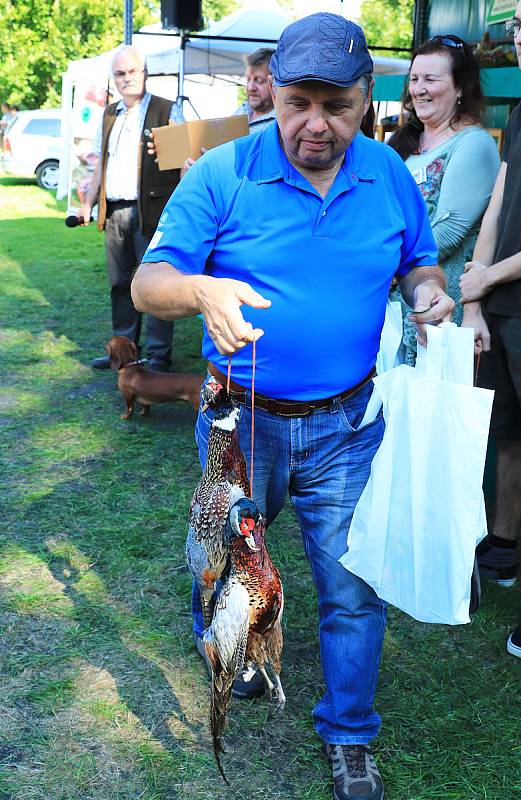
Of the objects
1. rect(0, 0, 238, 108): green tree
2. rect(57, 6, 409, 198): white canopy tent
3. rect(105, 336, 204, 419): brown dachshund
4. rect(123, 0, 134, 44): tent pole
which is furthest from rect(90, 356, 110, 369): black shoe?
rect(0, 0, 238, 108): green tree

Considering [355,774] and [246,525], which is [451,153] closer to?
[246,525]

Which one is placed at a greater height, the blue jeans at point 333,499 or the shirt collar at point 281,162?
the shirt collar at point 281,162

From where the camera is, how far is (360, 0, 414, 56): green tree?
146 feet

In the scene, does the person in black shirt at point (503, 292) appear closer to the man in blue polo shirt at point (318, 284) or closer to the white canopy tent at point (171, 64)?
the man in blue polo shirt at point (318, 284)

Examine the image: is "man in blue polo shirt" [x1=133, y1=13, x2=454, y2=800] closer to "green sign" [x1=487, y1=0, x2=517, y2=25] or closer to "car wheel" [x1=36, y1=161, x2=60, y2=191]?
"green sign" [x1=487, y1=0, x2=517, y2=25]

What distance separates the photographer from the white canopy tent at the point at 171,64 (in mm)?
12883

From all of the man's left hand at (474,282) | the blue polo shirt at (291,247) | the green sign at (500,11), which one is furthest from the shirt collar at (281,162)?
the green sign at (500,11)

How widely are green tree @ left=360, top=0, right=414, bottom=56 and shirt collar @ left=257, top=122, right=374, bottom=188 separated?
145 ft

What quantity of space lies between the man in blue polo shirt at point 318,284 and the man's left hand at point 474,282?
769 millimetres

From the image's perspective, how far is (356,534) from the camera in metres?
2.34

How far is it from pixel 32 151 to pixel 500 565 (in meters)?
20.9

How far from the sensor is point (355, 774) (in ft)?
8.21

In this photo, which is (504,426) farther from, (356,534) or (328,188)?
(328,188)

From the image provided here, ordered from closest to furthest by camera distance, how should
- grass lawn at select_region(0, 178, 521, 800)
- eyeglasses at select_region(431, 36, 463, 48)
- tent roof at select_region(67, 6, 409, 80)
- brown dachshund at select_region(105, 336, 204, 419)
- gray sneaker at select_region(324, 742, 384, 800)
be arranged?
1. gray sneaker at select_region(324, 742, 384, 800)
2. grass lawn at select_region(0, 178, 521, 800)
3. eyeglasses at select_region(431, 36, 463, 48)
4. brown dachshund at select_region(105, 336, 204, 419)
5. tent roof at select_region(67, 6, 409, 80)
